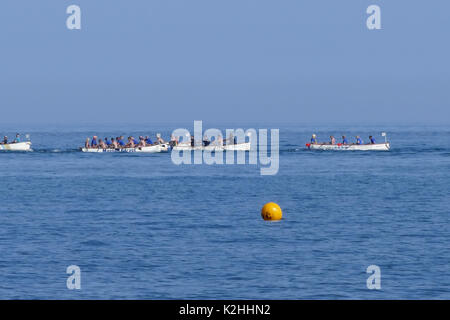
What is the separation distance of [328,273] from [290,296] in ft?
14.5

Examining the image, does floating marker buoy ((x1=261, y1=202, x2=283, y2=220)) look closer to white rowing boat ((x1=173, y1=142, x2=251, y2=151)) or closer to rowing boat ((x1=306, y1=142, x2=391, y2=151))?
white rowing boat ((x1=173, y1=142, x2=251, y2=151))

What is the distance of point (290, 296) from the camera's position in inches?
1256

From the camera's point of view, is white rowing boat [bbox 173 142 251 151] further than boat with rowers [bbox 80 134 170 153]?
No

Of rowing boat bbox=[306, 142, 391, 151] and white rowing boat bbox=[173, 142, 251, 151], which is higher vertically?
white rowing boat bbox=[173, 142, 251, 151]

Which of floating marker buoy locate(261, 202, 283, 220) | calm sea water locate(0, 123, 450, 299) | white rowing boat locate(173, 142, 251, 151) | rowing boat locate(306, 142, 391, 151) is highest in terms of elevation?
white rowing boat locate(173, 142, 251, 151)

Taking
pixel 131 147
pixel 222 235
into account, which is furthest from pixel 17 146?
pixel 222 235

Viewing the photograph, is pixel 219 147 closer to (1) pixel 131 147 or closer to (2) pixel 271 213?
(1) pixel 131 147

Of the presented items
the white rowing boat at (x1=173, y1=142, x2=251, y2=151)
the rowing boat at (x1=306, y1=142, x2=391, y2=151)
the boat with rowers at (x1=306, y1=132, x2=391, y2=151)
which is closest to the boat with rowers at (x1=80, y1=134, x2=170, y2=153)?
the white rowing boat at (x1=173, y1=142, x2=251, y2=151)

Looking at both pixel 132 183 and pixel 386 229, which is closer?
pixel 386 229

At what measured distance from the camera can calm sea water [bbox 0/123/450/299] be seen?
110ft
